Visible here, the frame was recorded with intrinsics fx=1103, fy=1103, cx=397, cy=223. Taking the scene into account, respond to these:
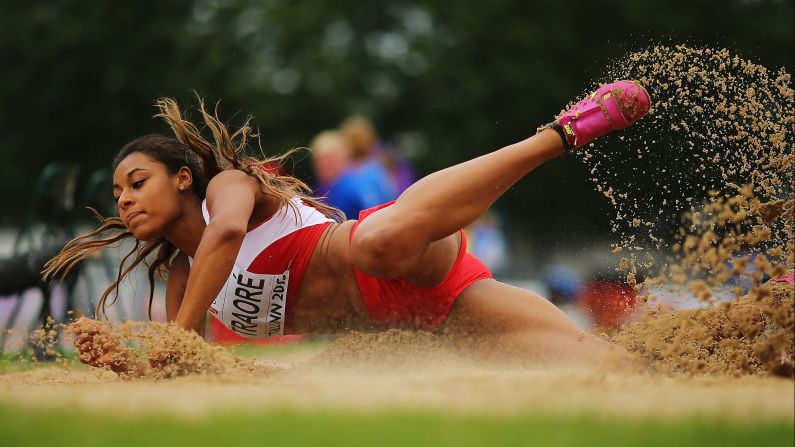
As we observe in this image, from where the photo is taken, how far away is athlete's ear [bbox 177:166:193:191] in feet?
17.6

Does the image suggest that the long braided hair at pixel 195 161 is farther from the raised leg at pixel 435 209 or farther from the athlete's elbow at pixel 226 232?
the raised leg at pixel 435 209

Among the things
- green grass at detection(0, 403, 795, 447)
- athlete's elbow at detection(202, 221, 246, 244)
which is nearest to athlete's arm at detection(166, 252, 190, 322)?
athlete's elbow at detection(202, 221, 246, 244)

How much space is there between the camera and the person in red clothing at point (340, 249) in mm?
4852

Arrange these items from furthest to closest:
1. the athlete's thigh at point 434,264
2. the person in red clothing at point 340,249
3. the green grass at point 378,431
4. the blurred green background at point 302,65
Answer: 1. the blurred green background at point 302,65
2. the athlete's thigh at point 434,264
3. the person in red clothing at point 340,249
4. the green grass at point 378,431

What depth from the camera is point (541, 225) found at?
19.8 metres

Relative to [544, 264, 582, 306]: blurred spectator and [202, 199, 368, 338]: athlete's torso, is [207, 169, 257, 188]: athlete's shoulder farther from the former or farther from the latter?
[544, 264, 582, 306]: blurred spectator

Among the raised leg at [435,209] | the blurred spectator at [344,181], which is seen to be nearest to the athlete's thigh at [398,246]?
the raised leg at [435,209]

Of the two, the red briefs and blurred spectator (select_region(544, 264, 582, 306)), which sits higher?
blurred spectator (select_region(544, 264, 582, 306))

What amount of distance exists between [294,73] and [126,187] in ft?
56.3

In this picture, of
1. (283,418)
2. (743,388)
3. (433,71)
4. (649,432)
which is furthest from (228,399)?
(433,71)

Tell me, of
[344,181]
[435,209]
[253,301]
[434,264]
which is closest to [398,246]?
[435,209]

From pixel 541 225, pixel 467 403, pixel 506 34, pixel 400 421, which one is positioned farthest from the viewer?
pixel 506 34

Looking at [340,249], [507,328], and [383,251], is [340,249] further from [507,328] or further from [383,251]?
[507,328]

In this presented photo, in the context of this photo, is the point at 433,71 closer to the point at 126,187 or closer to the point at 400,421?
the point at 126,187
